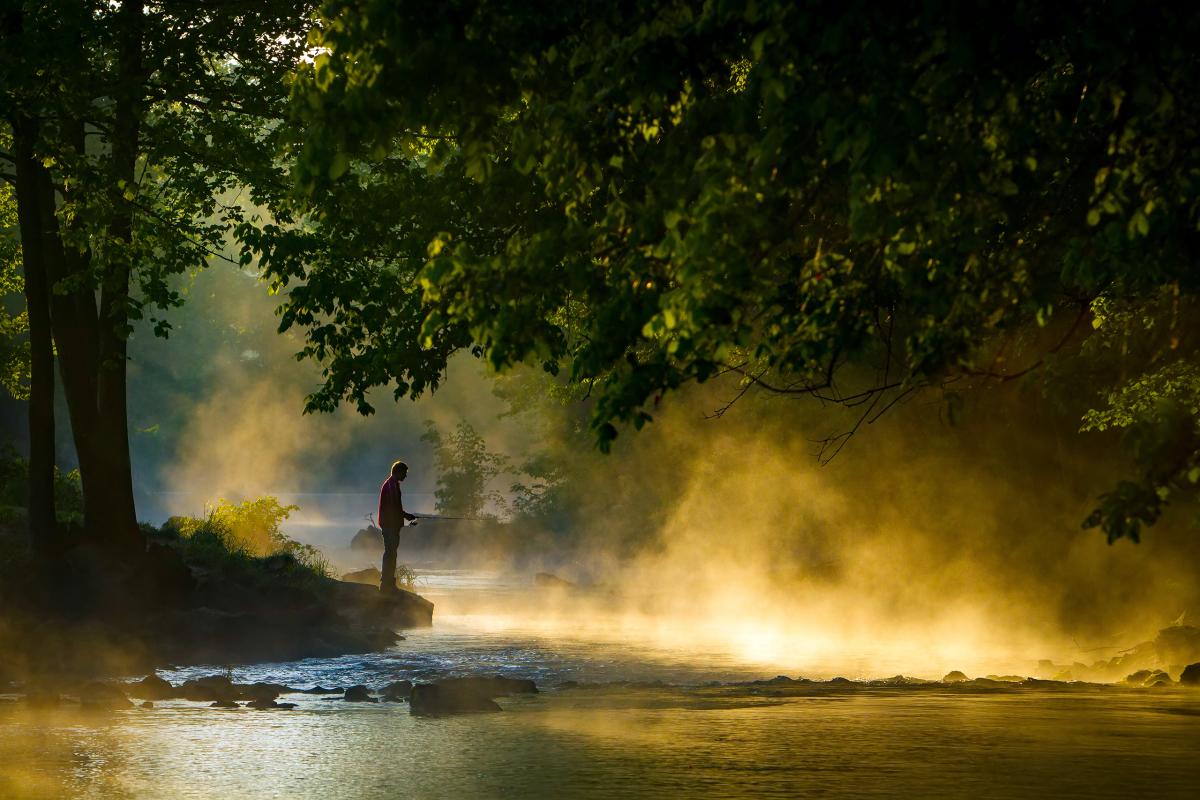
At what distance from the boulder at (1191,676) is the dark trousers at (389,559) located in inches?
526

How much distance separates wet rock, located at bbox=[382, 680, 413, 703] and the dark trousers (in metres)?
10.1

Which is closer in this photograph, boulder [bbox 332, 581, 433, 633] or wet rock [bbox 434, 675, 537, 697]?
wet rock [bbox 434, 675, 537, 697]

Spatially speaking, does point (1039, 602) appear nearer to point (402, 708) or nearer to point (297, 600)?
point (297, 600)

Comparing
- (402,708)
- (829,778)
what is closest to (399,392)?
(402,708)

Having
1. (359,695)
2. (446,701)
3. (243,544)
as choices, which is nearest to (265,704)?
(359,695)

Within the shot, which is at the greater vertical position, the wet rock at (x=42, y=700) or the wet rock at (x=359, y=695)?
the wet rock at (x=359, y=695)

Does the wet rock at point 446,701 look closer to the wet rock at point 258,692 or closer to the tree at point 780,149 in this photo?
the wet rock at point 258,692

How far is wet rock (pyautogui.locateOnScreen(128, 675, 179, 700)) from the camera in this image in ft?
45.4

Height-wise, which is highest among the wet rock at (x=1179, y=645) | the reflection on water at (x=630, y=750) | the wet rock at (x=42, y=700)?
the wet rock at (x=1179, y=645)

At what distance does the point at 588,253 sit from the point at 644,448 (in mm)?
32716

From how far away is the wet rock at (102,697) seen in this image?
1270 cm

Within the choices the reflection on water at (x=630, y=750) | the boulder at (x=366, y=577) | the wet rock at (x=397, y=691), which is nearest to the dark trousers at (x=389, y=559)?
the boulder at (x=366, y=577)

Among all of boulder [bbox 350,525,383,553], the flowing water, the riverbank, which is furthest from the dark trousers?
boulder [bbox 350,525,383,553]

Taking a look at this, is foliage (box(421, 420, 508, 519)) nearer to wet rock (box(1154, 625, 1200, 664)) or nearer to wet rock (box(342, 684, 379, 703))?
wet rock (box(1154, 625, 1200, 664))
